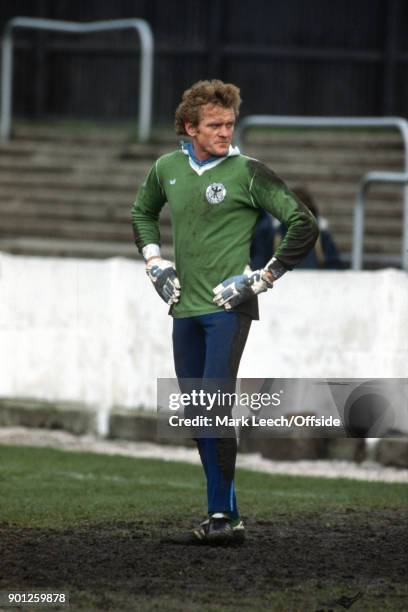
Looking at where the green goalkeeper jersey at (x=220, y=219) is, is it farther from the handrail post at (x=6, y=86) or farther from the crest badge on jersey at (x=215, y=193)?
the handrail post at (x=6, y=86)

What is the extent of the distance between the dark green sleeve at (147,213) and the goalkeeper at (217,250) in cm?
19

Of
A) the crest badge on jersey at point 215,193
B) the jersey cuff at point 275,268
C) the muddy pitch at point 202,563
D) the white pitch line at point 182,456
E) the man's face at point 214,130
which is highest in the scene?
the man's face at point 214,130

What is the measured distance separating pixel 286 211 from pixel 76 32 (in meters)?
13.7

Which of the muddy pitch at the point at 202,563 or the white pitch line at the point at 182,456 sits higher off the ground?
the muddy pitch at the point at 202,563

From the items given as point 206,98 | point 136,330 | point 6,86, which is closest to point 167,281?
point 206,98

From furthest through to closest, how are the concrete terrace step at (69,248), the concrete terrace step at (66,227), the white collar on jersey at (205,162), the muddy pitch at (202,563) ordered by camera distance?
1. the concrete terrace step at (66,227)
2. the concrete terrace step at (69,248)
3. the white collar on jersey at (205,162)
4. the muddy pitch at (202,563)

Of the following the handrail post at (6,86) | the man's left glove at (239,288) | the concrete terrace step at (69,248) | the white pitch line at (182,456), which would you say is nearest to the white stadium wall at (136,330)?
the white pitch line at (182,456)

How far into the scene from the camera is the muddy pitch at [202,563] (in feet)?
23.6

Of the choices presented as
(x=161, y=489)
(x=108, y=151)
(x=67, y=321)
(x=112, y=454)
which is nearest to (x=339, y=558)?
(x=161, y=489)

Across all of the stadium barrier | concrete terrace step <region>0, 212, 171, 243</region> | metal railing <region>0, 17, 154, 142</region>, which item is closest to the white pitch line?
the stadium barrier

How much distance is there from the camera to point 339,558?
827cm

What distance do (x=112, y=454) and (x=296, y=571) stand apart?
5.04 metres

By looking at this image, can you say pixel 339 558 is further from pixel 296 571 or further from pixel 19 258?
pixel 19 258

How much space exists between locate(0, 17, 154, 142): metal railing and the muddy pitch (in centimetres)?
1085
